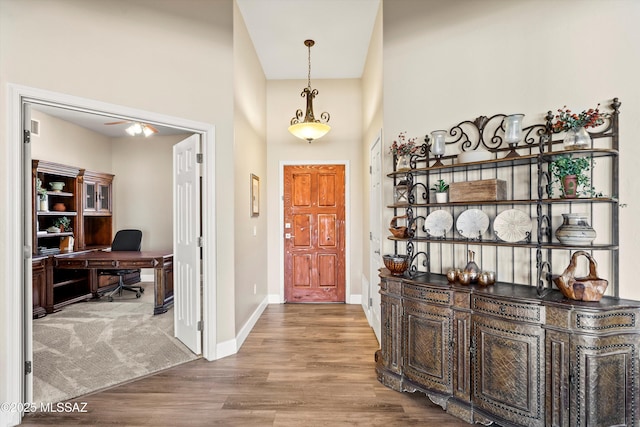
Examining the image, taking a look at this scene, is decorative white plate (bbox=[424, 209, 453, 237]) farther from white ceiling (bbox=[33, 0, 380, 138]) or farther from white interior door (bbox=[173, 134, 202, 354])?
white ceiling (bbox=[33, 0, 380, 138])

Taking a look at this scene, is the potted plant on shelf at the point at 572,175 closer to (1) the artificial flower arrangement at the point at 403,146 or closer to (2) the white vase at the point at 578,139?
(2) the white vase at the point at 578,139

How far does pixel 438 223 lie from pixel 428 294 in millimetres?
628

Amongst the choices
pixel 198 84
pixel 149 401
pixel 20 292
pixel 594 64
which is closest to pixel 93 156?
pixel 198 84

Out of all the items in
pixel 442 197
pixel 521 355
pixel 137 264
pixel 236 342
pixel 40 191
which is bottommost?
pixel 236 342

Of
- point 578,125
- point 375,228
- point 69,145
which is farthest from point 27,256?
point 69,145

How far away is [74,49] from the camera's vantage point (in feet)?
7.57

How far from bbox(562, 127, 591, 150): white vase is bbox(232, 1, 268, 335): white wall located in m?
2.65

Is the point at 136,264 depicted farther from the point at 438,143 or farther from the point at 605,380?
the point at 605,380

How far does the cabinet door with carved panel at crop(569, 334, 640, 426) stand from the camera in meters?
1.79

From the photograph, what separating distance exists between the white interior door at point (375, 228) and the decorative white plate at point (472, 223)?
3.45 feet

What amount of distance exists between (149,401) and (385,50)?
11.7ft

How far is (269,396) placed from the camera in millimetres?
2465

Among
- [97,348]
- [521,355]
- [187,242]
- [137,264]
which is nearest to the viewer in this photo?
[521,355]

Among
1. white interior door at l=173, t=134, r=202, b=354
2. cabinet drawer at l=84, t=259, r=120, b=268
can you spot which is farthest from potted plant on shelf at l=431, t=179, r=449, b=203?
cabinet drawer at l=84, t=259, r=120, b=268
